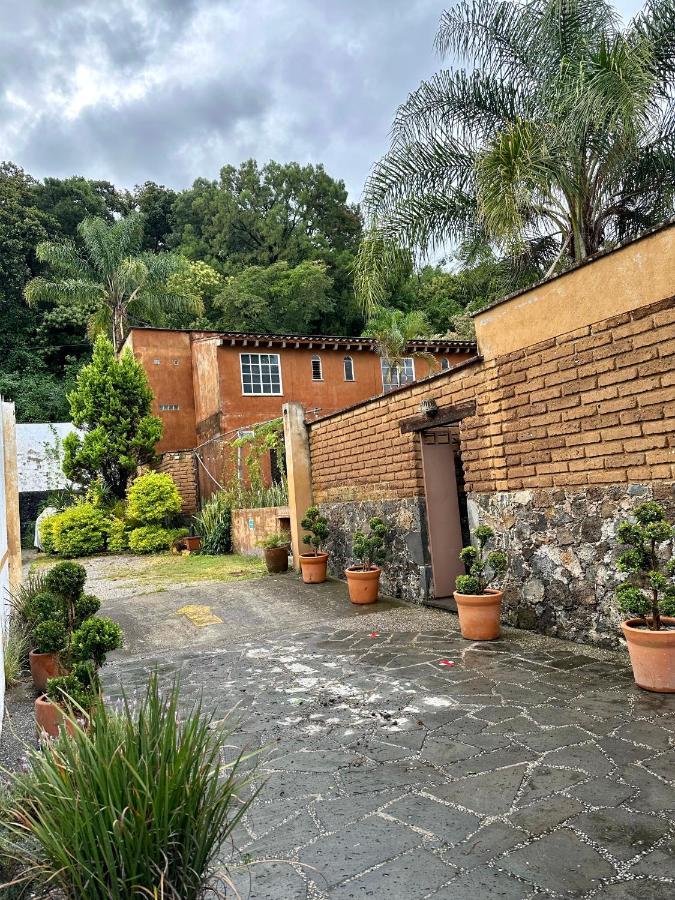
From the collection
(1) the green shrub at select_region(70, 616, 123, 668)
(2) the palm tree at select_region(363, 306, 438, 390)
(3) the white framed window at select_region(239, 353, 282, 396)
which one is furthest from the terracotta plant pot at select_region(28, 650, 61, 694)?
(2) the palm tree at select_region(363, 306, 438, 390)

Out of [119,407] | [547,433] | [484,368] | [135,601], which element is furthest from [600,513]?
[119,407]

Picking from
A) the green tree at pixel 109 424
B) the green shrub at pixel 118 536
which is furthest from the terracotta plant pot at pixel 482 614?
the green tree at pixel 109 424

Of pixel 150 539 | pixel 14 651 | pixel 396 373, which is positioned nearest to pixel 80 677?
pixel 14 651

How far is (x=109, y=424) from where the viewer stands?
1670 centimetres

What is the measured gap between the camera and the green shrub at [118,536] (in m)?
16.0

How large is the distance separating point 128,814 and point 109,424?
53.3 ft

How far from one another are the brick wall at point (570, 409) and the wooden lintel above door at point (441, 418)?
81mm

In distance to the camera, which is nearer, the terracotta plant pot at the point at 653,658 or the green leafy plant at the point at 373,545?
the terracotta plant pot at the point at 653,658

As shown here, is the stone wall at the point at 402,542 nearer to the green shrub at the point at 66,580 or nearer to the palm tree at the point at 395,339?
the green shrub at the point at 66,580

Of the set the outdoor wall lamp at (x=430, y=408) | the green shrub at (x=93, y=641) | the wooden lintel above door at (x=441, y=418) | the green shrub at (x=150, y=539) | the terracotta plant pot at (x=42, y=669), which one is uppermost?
the outdoor wall lamp at (x=430, y=408)

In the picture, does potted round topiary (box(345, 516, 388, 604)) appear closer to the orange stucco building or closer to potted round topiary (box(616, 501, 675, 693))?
potted round topiary (box(616, 501, 675, 693))

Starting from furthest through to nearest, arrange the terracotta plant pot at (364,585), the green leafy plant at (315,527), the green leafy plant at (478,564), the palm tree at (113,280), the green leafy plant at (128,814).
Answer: the palm tree at (113,280) < the green leafy plant at (315,527) < the terracotta plant pot at (364,585) < the green leafy plant at (478,564) < the green leafy plant at (128,814)

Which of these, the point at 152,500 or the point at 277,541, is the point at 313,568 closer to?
the point at 277,541

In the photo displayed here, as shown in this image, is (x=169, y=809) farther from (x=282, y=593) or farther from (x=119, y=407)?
(x=119, y=407)
